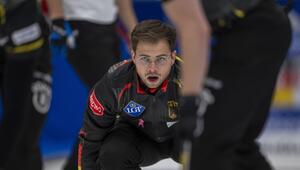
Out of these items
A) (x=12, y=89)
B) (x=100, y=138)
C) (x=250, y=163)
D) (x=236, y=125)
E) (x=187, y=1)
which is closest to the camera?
(x=187, y=1)

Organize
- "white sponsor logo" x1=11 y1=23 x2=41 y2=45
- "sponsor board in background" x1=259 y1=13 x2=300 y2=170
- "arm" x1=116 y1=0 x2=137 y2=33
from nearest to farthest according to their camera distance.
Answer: "white sponsor logo" x1=11 y1=23 x2=41 y2=45 → "arm" x1=116 y1=0 x2=137 y2=33 → "sponsor board in background" x1=259 y1=13 x2=300 y2=170

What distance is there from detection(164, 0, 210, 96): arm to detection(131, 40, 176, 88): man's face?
0.72m

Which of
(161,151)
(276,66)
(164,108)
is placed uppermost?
(276,66)

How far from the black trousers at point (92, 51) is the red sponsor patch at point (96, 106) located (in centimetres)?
88

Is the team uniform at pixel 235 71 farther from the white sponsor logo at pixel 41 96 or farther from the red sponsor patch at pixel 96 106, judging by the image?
the white sponsor logo at pixel 41 96

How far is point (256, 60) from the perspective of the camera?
2.92m

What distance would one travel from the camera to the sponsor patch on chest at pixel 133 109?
3.54 metres

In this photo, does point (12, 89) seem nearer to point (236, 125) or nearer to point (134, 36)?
point (134, 36)

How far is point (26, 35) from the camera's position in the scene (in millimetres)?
3867

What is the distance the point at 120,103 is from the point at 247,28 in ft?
2.60

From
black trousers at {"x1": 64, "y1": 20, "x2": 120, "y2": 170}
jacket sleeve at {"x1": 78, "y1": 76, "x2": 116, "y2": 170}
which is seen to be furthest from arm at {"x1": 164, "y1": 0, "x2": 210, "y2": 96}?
black trousers at {"x1": 64, "y1": 20, "x2": 120, "y2": 170}

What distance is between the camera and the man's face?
3379 millimetres

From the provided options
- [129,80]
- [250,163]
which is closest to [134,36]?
[129,80]

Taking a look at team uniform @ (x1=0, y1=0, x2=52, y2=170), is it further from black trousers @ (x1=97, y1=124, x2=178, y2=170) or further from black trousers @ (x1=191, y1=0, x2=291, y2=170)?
black trousers @ (x1=191, y1=0, x2=291, y2=170)
